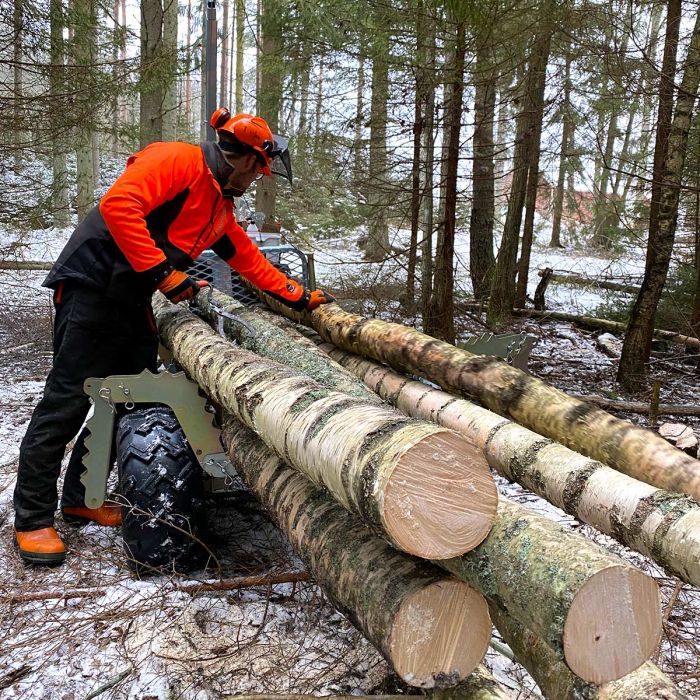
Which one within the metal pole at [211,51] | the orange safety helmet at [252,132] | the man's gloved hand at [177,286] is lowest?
the man's gloved hand at [177,286]

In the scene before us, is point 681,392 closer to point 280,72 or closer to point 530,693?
point 530,693

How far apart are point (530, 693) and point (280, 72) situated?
10.4m

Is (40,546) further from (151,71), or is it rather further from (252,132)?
(151,71)

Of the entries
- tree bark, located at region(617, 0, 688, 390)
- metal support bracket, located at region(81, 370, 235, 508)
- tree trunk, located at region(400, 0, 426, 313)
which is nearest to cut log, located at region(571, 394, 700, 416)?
tree bark, located at region(617, 0, 688, 390)

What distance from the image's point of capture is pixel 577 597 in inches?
59.4

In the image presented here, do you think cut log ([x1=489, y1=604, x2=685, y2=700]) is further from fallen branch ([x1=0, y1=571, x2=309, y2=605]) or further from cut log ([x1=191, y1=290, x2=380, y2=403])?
fallen branch ([x1=0, y1=571, x2=309, y2=605])

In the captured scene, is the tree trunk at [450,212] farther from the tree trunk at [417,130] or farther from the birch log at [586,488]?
the birch log at [586,488]

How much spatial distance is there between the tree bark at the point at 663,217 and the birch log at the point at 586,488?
3.97 metres

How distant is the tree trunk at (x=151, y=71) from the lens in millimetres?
8641

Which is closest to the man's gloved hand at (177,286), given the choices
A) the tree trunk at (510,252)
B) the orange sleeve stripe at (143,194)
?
the orange sleeve stripe at (143,194)

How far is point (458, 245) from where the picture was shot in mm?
20078

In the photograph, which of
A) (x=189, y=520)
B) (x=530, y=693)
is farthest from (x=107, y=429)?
(x=530, y=693)

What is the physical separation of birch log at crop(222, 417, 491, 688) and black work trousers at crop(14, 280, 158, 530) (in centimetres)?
191

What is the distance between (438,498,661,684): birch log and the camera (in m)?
Result: 1.53
